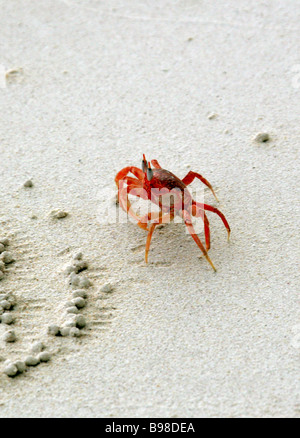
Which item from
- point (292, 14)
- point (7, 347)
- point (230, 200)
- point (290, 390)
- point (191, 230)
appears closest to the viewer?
point (290, 390)

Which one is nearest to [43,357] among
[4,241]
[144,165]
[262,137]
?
[4,241]

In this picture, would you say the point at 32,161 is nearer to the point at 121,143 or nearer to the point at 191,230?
the point at 121,143

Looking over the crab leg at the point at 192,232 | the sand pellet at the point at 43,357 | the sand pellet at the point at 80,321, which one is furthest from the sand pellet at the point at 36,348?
the crab leg at the point at 192,232

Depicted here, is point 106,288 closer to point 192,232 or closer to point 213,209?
point 192,232

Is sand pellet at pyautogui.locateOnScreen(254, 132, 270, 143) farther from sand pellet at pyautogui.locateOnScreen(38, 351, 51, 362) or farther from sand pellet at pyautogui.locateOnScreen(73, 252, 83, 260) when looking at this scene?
sand pellet at pyautogui.locateOnScreen(38, 351, 51, 362)

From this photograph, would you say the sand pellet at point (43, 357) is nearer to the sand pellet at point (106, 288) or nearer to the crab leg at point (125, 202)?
the sand pellet at point (106, 288)

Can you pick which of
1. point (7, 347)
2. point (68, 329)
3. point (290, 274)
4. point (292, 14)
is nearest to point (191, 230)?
point (290, 274)
